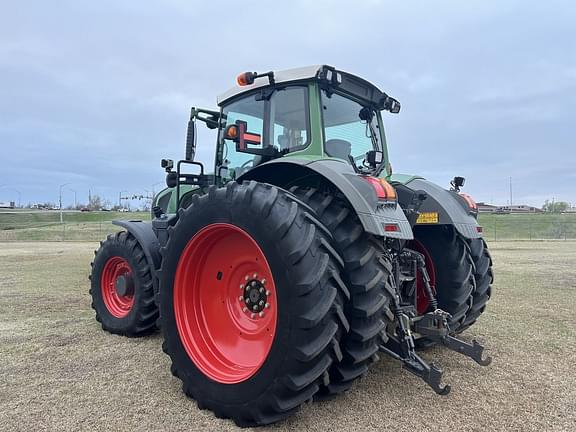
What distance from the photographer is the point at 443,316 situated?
343cm

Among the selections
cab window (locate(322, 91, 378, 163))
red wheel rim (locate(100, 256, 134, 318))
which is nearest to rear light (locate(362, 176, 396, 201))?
cab window (locate(322, 91, 378, 163))

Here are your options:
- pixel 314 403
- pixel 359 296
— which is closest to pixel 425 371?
pixel 359 296

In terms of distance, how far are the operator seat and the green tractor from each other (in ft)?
0.06

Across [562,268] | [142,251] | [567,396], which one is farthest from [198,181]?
[562,268]

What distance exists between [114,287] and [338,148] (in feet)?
10.2

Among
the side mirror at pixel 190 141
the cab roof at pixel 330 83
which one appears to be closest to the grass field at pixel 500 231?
the side mirror at pixel 190 141

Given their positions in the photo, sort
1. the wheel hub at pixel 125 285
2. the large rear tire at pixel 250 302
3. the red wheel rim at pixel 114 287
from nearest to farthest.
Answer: the large rear tire at pixel 250 302, the wheel hub at pixel 125 285, the red wheel rim at pixel 114 287

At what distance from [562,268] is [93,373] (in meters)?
12.0

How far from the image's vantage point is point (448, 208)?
4.05m

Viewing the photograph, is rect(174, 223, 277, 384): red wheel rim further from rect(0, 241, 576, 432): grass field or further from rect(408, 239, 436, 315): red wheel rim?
rect(408, 239, 436, 315): red wheel rim

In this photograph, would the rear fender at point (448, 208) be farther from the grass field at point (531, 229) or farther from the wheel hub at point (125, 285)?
the grass field at point (531, 229)

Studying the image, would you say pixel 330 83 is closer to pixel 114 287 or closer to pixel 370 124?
pixel 370 124

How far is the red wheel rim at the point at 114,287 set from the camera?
5.11 meters

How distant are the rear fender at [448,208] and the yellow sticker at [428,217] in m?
0.03
